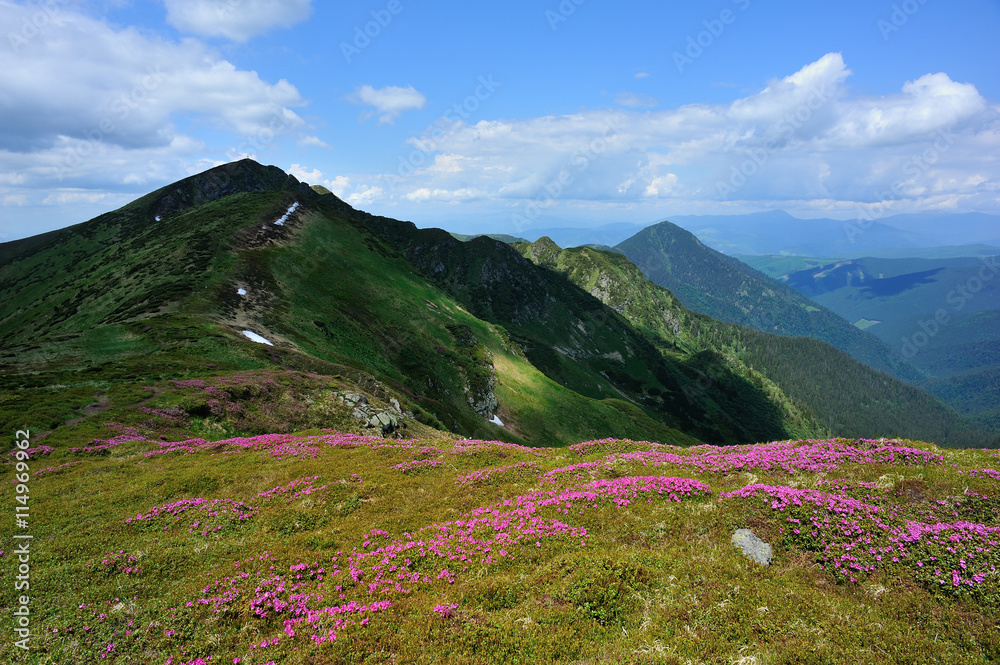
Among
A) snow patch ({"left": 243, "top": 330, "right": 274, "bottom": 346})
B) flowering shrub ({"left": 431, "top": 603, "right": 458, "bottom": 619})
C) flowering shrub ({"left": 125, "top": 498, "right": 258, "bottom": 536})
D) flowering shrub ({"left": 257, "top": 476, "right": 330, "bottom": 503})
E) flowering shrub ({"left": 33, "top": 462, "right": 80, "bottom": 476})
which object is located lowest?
flowering shrub ({"left": 257, "top": 476, "right": 330, "bottom": 503})

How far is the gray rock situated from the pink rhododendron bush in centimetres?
38

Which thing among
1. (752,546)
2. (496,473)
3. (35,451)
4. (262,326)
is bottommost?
(496,473)

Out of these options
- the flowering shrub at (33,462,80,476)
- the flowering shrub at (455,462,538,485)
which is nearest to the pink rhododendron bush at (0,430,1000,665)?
the flowering shrub at (455,462,538,485)

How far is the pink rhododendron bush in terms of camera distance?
444 inches

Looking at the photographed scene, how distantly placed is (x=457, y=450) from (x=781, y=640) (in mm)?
21569

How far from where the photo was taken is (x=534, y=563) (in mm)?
15242

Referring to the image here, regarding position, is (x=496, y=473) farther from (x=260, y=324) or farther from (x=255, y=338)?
(x=260, y=324)

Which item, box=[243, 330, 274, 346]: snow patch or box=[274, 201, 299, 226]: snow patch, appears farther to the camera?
box=[274, 201, 299, 226]: snow patch

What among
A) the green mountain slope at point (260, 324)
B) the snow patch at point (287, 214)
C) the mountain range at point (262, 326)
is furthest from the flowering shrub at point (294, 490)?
the snow patch at point (287, 214)

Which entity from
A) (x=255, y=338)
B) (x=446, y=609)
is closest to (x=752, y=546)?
(x=446, y=609)

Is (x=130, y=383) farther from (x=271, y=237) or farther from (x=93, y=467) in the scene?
(x=271, y=237)

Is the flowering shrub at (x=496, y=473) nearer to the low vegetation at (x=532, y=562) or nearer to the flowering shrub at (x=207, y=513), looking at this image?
the low vegetation at (x=532, y=562)

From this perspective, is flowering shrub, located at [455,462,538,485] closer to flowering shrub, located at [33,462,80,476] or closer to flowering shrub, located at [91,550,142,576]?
flowering shrub, located at [91,550,142,576]

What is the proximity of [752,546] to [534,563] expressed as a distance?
771 cm
